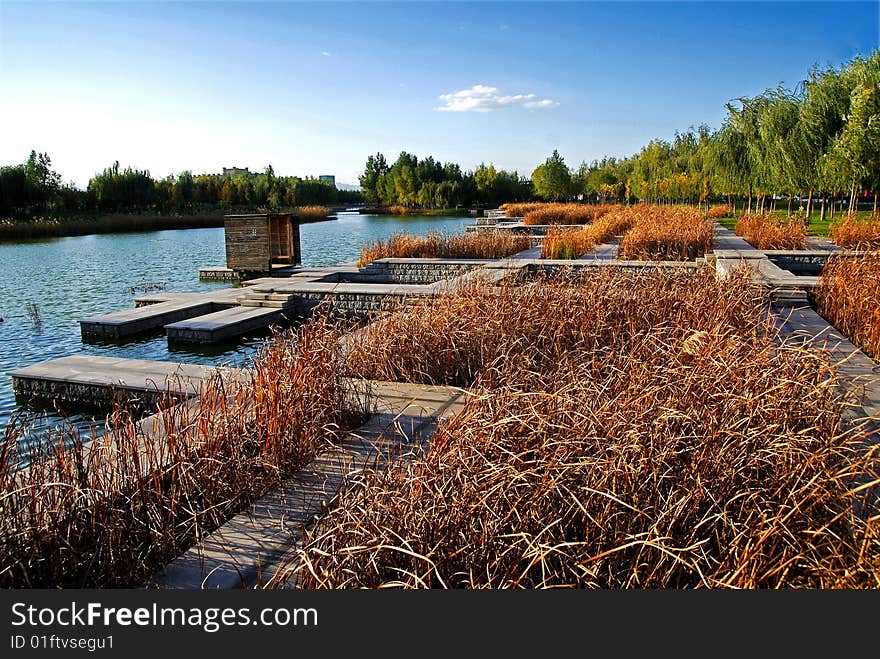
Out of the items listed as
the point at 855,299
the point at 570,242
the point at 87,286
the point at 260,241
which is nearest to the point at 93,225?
the point at 87,286

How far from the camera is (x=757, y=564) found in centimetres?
189

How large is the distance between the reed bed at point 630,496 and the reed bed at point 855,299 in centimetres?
275

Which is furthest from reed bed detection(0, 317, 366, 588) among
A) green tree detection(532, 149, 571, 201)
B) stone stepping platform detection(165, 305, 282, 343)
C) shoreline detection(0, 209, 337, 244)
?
green tree detection(532, 149, 571, 201)

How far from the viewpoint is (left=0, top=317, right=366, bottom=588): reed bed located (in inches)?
87.3

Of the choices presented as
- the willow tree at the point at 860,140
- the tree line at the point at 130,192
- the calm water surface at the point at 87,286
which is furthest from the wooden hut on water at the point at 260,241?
the tree line at the point at 130,192

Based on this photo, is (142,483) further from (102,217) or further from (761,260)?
(102,217)

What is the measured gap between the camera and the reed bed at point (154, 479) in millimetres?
2217

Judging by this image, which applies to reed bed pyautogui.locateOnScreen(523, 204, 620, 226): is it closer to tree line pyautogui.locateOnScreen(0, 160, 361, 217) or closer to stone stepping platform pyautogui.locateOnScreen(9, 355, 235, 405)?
stone stepping platform pyautogui.locateOnScreen(9, 355, 235, 405)

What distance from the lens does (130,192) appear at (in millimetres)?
41562

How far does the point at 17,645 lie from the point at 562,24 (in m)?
4.81

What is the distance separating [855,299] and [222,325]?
6.69 metres

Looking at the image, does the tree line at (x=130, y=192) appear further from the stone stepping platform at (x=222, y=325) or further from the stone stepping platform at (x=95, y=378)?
the stone stepping platform at (x=95, y=378)

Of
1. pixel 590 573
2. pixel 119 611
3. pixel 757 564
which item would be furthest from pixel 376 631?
pixel 757 564

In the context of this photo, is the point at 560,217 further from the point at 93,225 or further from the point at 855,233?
the point at 93,225
